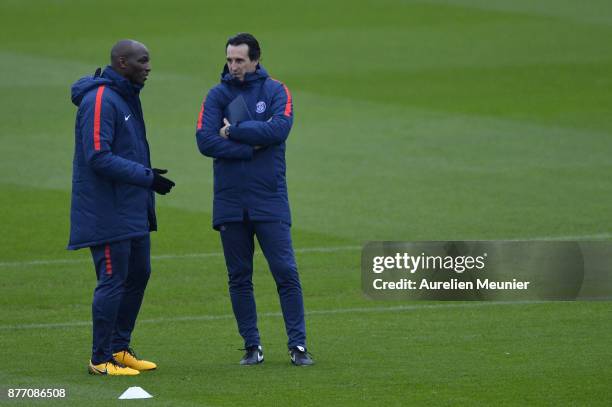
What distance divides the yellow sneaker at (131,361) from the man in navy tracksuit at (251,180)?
0.62m

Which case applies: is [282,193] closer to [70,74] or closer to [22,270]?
[22,270]

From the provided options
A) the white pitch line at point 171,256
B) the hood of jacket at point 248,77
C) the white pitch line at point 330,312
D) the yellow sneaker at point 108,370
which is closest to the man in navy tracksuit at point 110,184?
the yellow sneaker at point 108,370

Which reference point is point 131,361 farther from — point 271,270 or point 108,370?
point 271,270

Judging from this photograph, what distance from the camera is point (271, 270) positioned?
30.9 ft

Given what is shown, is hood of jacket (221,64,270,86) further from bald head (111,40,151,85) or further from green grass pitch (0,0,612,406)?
green grass pitch (0,0,612,406)

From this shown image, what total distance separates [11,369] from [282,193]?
2.07 meters

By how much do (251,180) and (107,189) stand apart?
94cm

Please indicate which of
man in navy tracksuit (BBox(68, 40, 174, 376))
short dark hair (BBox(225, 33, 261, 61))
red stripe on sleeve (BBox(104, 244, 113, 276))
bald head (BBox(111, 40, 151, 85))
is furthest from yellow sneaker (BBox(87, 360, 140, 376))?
short dark hair (BBox(225, 33, 261, 61))

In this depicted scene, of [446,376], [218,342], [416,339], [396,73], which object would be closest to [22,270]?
Result: [218,342]

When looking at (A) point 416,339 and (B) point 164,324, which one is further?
(B) point 164,324

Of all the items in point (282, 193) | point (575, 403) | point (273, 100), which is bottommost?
point (575, 403)

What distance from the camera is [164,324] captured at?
11.1 metres

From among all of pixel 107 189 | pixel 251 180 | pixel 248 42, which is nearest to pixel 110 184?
pixel 107 189

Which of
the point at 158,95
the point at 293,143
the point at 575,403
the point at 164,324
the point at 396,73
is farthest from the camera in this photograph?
the point at 396,73
